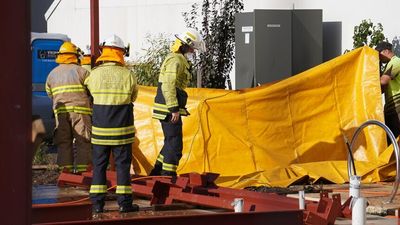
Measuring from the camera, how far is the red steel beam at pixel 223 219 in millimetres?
4230

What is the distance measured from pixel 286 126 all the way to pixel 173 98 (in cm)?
212

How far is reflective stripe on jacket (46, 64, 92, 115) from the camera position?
1002cm

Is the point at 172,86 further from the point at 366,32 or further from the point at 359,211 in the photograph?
the point at 366,32

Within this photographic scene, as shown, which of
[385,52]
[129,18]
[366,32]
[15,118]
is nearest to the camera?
[15,118]

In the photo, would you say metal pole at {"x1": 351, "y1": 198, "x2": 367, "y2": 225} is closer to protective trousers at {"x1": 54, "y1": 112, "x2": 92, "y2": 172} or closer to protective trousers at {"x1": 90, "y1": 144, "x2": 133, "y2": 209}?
protective trousers at {"x1": 90, "y1": 144, "x2": 133, "y2": 209}

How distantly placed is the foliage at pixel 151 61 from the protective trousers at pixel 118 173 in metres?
7.90

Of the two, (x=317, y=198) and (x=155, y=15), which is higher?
(x=155, y=15)

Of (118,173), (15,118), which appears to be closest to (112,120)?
(118,173)

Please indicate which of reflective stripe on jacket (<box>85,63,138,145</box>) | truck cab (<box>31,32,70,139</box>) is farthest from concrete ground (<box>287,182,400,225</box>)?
truck cab (<box>31,32,70,139</box>)

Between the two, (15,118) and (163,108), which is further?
(163,108)

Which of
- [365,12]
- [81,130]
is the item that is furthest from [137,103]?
[365,12]

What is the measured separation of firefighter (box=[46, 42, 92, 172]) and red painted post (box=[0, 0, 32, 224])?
7908 mm

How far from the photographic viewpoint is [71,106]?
10.1 meters

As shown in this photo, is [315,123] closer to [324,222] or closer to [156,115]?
[156,115]
